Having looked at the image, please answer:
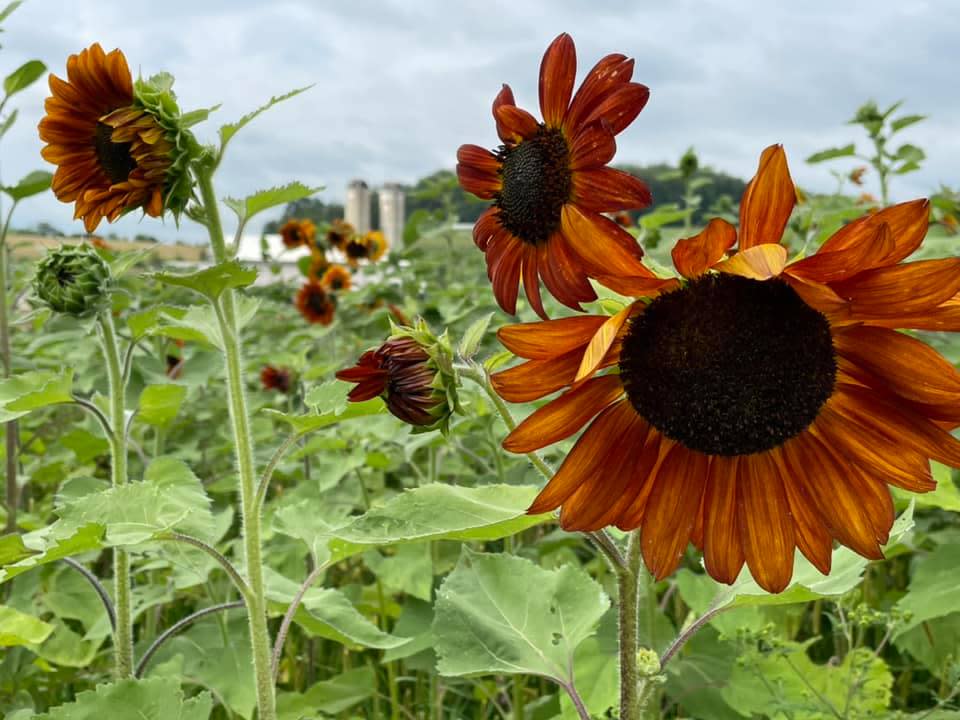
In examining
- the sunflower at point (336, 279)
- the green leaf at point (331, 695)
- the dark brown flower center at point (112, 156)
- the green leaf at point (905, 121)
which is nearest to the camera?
the dark brown flower center at point (112, 156)

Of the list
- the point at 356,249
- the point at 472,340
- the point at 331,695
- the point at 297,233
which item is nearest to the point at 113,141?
the point at 472,340

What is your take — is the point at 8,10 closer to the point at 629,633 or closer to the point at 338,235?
the point at 629,633

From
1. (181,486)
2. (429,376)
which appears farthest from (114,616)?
(429,376)

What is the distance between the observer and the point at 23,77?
1.83 metres

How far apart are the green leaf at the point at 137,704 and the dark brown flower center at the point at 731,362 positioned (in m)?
0.60

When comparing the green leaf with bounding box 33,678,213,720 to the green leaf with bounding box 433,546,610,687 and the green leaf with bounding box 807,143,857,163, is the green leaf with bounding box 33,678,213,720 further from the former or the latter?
the green leaf with bounding box 807,143,857,163

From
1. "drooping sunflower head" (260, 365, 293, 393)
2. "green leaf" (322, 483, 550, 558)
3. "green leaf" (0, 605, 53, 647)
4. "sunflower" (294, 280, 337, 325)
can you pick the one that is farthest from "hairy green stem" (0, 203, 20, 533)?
"sunflower" (294, 280, 337, 325)

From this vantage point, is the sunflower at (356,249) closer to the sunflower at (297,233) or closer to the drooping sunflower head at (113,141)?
the sunflower at (297,233)

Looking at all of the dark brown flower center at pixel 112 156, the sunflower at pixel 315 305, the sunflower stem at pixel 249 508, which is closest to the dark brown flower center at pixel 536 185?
the sunflower stem at pixel 249 508

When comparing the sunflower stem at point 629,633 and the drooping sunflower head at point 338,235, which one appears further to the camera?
the drooping sunflower head at point 338,235

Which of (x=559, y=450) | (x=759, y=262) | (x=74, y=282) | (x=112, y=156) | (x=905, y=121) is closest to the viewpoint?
(x=759, y=262)

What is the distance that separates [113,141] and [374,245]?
14.0 feet

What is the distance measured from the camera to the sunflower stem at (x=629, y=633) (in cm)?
79

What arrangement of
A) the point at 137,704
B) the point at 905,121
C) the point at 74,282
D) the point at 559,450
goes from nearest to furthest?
the point at 137,704 → the point at 559,450 → the point at 74,282 → the point at 905,121
